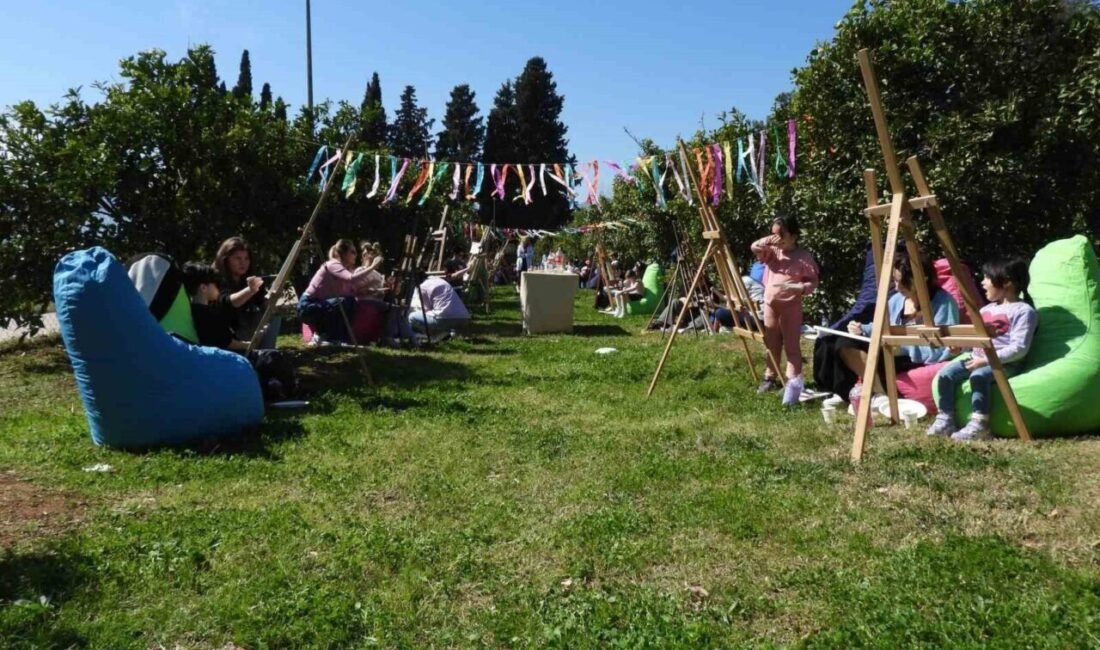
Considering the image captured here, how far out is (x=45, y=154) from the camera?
880 centimetres

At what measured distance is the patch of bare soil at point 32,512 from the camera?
4035mm

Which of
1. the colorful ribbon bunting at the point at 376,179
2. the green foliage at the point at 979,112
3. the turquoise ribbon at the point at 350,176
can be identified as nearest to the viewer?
the green foliage at the point at 979,112

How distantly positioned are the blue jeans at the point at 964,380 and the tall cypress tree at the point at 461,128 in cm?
4933

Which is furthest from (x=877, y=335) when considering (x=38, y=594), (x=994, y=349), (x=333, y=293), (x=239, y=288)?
(x=333, y=293)

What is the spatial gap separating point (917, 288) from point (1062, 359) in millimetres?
1110

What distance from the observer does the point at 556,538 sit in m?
4.04

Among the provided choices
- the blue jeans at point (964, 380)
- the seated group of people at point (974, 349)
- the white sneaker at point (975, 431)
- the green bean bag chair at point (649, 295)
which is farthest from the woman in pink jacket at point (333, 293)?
the green bean bag chair at point (649, 295)

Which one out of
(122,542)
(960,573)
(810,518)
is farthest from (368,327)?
(960,573)

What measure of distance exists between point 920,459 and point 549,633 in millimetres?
3017

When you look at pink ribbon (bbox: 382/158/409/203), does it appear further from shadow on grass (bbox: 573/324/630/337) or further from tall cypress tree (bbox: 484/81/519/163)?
tall cypress tree (bbox: 484/81/519/163)

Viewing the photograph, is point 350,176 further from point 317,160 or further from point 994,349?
point 994,349

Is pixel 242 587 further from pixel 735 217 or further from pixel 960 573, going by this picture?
pixel 735 217

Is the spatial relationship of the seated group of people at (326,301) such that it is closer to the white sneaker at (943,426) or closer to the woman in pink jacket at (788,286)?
the woman in pink jacket at (788,286)

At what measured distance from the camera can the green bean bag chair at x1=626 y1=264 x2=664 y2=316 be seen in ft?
59.3
